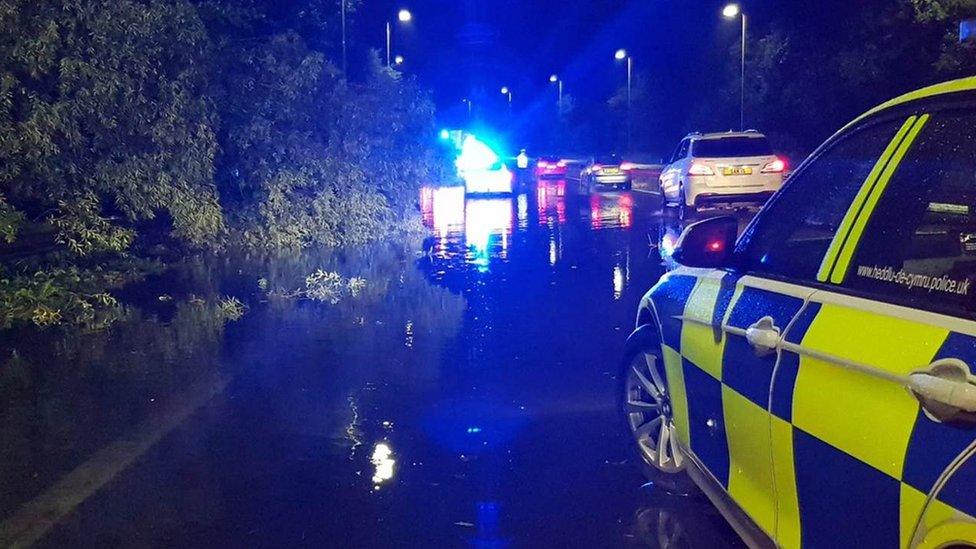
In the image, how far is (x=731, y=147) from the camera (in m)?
21.6

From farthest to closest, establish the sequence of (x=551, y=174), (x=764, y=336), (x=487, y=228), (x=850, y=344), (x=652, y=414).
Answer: (x=551, y=174)
(x=487, y=228)
(x=652, y=414)
(x=764, y=336)
(x=850, y=344)

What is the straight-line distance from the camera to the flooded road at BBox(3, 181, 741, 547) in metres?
5.25

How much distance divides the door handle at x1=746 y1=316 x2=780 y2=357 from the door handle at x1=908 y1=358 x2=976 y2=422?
0.90 metres

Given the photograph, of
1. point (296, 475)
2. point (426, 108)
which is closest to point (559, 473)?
point (296, 475)

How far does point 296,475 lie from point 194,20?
1015 centimetres

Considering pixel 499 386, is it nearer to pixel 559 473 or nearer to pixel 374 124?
pixel 559 473

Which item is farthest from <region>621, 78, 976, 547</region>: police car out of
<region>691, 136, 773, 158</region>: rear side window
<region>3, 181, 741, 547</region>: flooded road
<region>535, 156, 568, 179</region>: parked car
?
<region>535, 156, 568, 179</region>: parked car

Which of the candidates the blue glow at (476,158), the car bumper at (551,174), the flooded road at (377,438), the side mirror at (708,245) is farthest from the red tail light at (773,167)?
the car bumper at (551,174)

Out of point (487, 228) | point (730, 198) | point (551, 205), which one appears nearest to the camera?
point (730, 198)

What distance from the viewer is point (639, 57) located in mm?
67875

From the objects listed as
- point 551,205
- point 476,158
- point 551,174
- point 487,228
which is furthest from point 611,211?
point 551,174

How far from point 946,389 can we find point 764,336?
114 cm

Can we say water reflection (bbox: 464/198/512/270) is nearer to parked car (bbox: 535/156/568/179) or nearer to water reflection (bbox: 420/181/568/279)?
water reflection (bbox: 420/181/568/279)

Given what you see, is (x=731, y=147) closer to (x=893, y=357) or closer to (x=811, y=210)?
(x=811, y=210)
